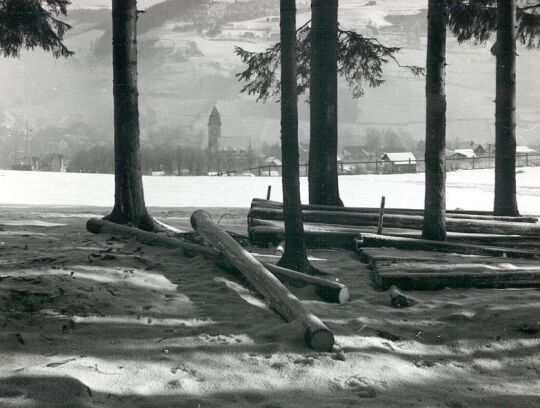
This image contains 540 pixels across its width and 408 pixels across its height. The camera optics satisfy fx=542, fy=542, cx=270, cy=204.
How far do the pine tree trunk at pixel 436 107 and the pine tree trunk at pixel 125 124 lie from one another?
4.38m

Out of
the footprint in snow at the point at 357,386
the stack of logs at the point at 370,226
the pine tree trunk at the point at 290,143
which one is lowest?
the footprint in snow at the point at 357,386

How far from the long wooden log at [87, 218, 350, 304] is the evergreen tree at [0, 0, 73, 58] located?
5462 millimetres

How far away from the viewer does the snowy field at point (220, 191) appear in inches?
648

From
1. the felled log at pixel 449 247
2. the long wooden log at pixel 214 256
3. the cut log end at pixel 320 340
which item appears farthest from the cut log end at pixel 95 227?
the cut log end at pixel 320 340

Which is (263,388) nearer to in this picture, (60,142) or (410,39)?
(410,39)

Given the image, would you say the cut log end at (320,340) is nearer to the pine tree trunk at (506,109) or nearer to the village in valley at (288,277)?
the village in valley at (288,277)

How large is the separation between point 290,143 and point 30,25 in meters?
7.87

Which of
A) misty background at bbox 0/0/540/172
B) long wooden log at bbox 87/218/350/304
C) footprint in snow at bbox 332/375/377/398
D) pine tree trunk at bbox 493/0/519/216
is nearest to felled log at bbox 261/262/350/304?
long wooden log at bbox 87/218/350/304

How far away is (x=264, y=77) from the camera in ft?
45.1

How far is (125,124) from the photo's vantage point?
8695mm

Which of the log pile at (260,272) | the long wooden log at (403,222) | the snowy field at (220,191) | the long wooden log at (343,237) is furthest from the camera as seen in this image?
the snowy field at (220,191)

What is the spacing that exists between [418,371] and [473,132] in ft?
254

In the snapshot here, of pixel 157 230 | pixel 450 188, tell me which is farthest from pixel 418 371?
pixel 450 188

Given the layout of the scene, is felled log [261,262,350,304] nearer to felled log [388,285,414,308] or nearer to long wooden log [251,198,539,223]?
felled log [388,285,414,308]
